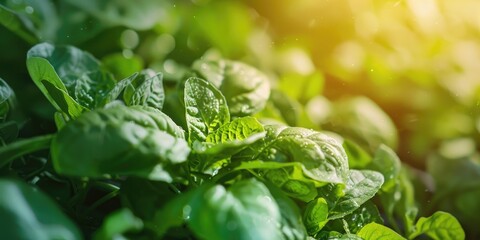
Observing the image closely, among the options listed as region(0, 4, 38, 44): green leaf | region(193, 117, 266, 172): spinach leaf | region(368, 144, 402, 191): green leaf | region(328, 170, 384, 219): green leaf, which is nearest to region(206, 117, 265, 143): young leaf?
region(193, 117, 266, 172): spinach leaf

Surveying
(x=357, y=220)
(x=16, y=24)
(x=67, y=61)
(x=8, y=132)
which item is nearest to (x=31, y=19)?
(x=16, y=24)

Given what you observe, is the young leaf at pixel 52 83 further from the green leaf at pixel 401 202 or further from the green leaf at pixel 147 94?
the green leaf at pixel 401 202

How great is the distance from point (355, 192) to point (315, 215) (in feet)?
0.19

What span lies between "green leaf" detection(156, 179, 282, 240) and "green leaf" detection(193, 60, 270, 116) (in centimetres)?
23

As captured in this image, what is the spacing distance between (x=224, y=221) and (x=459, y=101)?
835mm

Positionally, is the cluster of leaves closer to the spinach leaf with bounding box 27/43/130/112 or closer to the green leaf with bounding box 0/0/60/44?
the spinach leaf with bounding box 27/43/130/112

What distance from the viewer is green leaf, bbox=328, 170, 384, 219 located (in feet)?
1.91

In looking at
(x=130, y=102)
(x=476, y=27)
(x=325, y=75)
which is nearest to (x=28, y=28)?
(x=130, y=102)

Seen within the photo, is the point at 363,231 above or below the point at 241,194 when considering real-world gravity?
below

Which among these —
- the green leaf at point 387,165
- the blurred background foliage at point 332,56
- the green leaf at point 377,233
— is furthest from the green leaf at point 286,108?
the green leaf at point 377,233

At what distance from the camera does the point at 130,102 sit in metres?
0.56

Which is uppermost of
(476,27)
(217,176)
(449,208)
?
(217,176)

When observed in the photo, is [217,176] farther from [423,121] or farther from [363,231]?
[423,121]

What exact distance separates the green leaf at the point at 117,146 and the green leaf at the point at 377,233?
22cm
